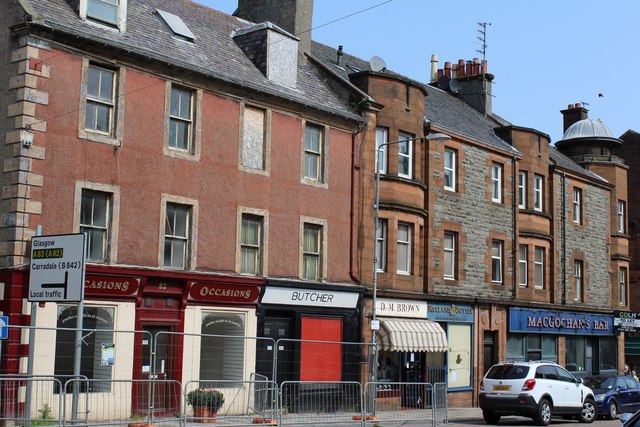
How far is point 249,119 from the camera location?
25.2 meters

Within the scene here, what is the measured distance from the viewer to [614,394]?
97.3ft

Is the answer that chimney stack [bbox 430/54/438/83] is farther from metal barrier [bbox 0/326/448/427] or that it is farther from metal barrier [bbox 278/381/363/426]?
metal barrier [bbox 278/381/363/426]

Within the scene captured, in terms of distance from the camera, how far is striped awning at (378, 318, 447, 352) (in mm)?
28547

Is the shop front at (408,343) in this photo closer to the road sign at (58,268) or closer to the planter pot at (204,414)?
the planter pot at (204,414)

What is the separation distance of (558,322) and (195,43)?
71.0 ft

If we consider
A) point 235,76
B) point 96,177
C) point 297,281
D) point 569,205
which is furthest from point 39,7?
point 569,205

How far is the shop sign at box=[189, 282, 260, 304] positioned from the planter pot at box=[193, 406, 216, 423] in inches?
217

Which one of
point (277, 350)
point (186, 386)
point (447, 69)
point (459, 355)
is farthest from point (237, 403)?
point (447, 69)

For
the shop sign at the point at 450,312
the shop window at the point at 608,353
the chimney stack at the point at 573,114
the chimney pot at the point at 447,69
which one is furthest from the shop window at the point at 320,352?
the chimney stack at the point at 573,114

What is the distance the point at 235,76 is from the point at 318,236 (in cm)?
560

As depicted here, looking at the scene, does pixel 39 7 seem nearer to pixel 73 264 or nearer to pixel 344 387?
pixel 73 264

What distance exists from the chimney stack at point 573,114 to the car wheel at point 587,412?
23678mm

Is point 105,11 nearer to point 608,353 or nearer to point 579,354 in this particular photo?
point 579,354

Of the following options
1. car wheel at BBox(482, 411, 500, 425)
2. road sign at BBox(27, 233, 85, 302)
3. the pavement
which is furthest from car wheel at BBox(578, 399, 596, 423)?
road sign at BBox(27, 233, 85, 302)
